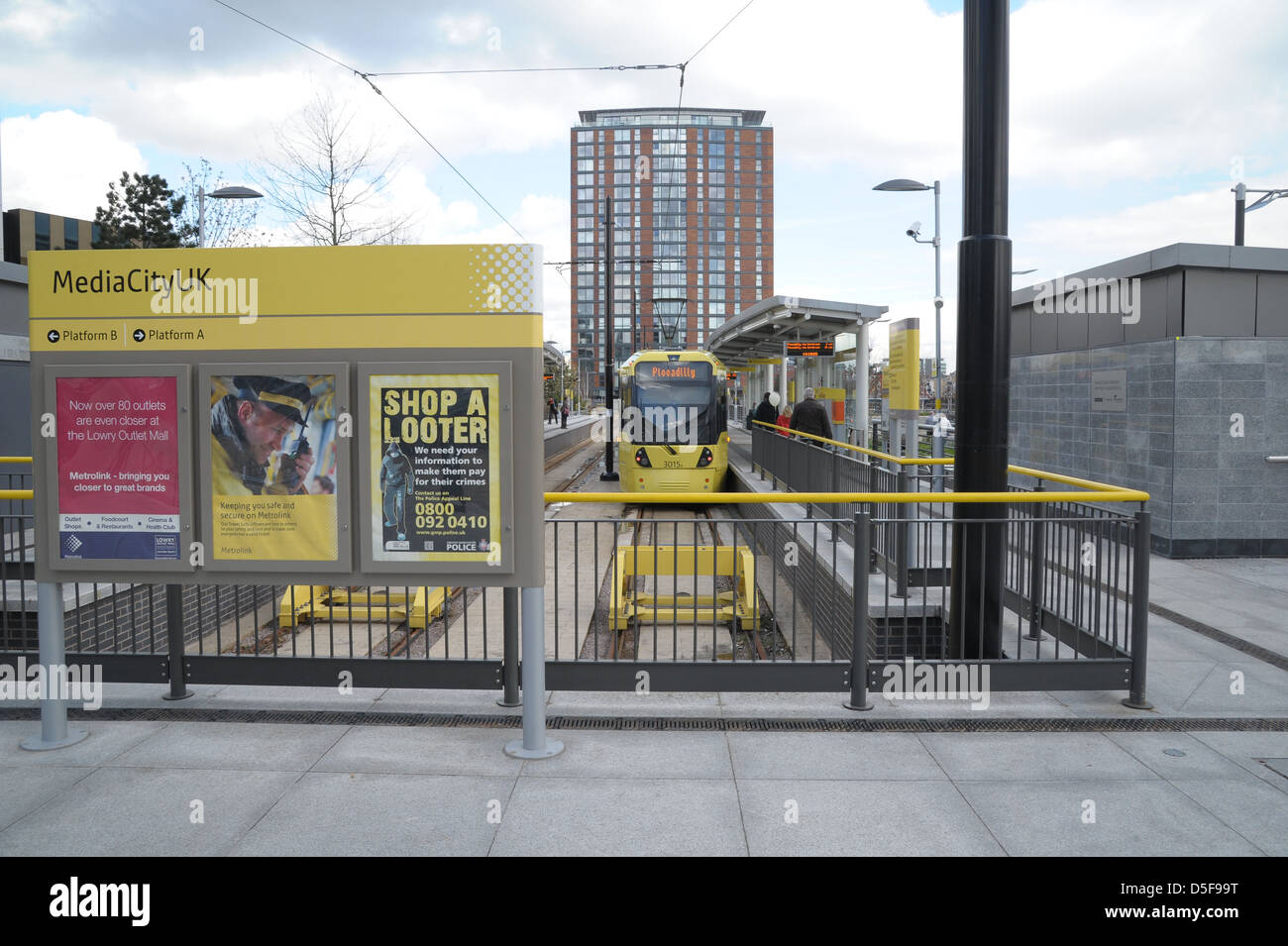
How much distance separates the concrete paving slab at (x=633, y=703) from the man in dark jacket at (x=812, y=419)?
1013cm

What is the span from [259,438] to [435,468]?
996 mm

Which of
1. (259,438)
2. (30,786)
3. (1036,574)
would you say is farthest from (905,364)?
(30,786)

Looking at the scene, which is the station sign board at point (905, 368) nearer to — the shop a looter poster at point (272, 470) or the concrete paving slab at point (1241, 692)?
the concrete paving slab at point (1241, 692)

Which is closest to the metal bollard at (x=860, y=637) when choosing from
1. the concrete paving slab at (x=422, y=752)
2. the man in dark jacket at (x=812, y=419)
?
the concrete paving slab at (x=422, y=752)

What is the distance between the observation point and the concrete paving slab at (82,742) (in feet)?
16.4

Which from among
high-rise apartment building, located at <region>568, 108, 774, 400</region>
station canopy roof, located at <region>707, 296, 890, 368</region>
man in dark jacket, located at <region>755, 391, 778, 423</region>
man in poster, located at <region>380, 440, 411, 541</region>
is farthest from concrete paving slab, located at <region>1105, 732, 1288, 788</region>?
high-rise apartment building, located at <region>568, 108, 774, 400</region>

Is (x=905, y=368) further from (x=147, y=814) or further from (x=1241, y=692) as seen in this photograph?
(x=147, y=814)

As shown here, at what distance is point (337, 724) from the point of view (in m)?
5.52

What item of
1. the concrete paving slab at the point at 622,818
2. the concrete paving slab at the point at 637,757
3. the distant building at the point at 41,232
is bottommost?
the concrete paving slab at the point at 622,818

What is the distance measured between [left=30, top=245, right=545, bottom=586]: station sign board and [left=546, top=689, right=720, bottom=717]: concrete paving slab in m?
1.21

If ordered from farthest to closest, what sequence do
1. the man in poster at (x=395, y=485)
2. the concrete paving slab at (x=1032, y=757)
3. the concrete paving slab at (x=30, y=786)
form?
the man in poster at (x=395, y=485) < the concrete paving slab at (x=1032, y=757) < the concrete paving slab at (x=30, y=786)

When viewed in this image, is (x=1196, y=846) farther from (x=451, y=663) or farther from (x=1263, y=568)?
(x=1263, y=568)

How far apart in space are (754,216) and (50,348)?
14988 centimetres
